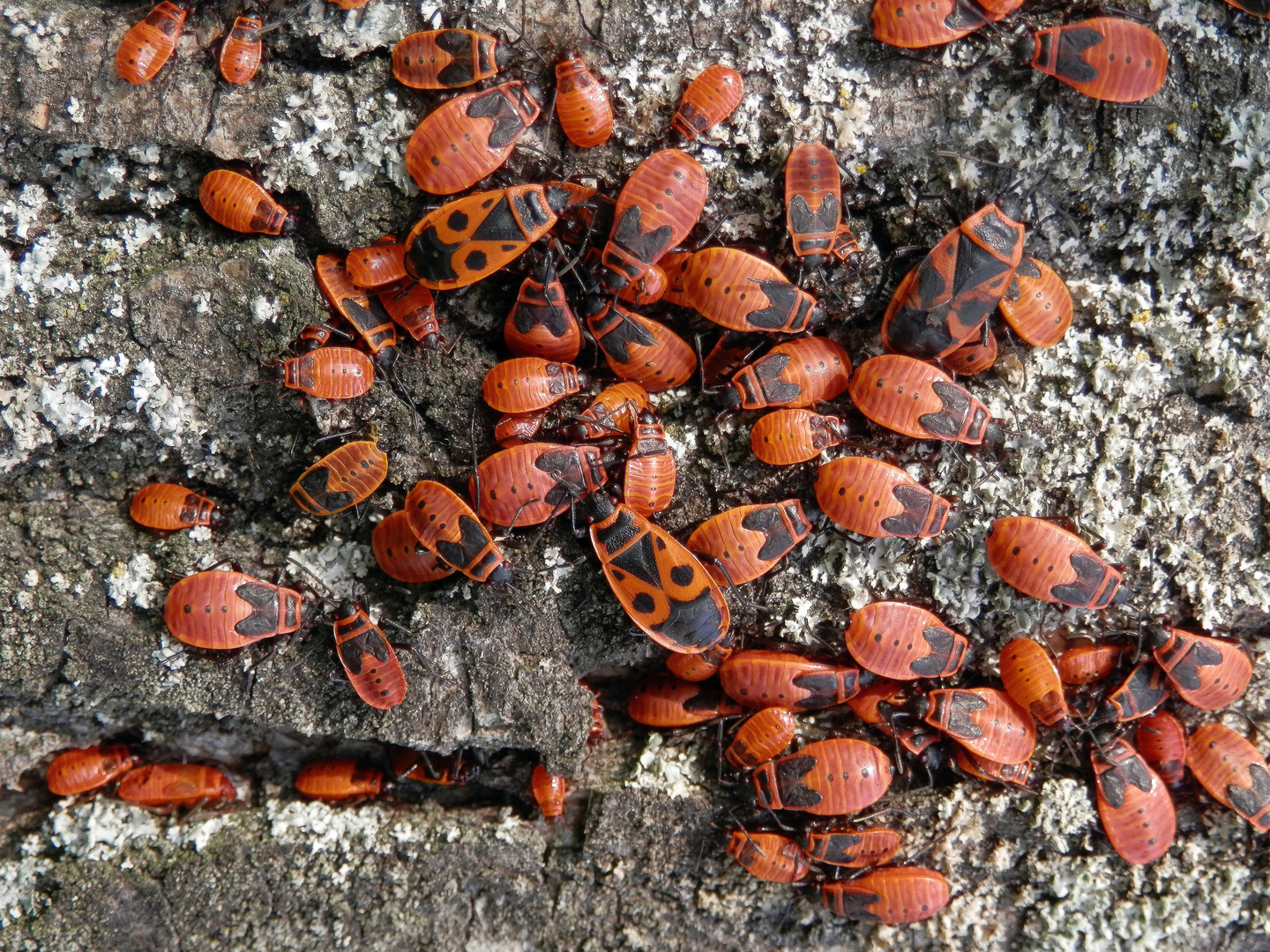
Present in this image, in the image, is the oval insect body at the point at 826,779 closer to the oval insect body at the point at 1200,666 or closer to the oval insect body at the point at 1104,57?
the oval insect body at the point at 1200,666

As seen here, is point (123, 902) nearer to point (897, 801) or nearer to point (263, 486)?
point (263, 486)

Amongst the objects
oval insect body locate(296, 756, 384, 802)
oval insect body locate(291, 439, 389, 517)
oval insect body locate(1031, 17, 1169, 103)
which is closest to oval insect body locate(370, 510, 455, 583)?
oval insect body locate(291, 439, 389, 517)

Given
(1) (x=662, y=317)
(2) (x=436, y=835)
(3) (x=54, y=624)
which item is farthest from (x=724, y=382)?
(3) (x=54, y=624)

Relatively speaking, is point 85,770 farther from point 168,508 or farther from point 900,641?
point 900,641

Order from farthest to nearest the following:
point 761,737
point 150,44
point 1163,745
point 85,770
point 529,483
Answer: point 85,770 < point 1163,745 < point 761,737 < point 529,483 < point 150,44

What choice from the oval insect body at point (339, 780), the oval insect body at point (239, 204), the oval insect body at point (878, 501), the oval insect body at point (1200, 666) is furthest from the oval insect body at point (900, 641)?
the oval insect body at point (239, 204)

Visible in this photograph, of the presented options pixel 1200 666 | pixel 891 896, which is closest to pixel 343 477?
pixel 891 896

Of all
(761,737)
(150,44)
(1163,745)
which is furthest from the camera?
(1163,745)
